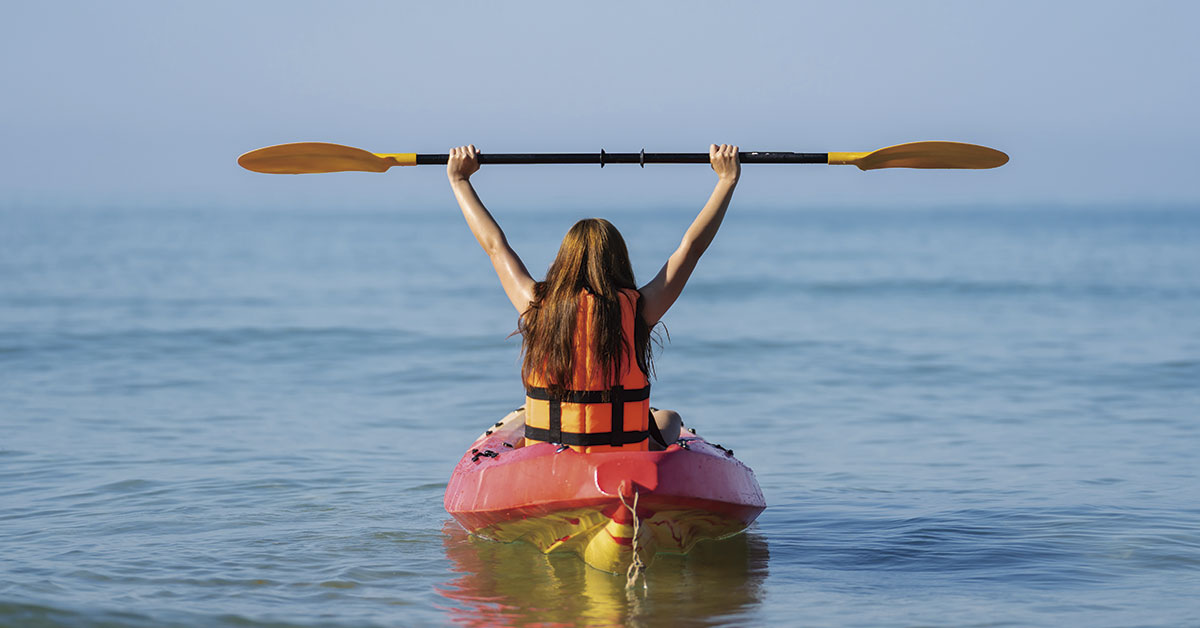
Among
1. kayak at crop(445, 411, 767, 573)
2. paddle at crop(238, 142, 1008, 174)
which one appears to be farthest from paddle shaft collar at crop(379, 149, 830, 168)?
kayak at crop(445, 411, 767, 573)

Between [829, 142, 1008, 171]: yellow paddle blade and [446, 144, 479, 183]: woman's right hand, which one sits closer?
[446, 144, 479, 183]: woman's right hand

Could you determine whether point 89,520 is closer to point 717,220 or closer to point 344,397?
point 717,220

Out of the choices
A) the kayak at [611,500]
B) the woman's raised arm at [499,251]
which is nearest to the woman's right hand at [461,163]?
the woman's raised arm at [499,251]

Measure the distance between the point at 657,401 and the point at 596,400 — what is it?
5548 millimetres

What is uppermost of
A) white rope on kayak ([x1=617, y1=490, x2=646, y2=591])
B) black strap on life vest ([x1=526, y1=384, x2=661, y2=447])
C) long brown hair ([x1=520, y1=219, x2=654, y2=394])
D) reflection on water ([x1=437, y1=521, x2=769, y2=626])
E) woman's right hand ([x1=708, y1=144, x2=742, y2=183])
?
woman's right hand ([x1=708, y1=144, x2=742, y2=183])

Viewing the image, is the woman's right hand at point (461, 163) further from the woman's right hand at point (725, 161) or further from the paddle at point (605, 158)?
the woman's right hand at point (725, 161)

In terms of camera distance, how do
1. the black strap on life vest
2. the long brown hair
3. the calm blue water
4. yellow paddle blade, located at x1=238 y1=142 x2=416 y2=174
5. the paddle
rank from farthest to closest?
yellow paddle blade, located at x1=238 y1=142 x2=416 y2=174
the paddle
the calm blue water
the black strap on life vest
the long brown hair

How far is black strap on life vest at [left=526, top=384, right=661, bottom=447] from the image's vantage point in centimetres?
461

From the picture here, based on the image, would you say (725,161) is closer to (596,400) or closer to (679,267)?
(679,267)

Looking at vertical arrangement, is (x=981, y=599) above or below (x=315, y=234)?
below

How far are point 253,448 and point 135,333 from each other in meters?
7.93

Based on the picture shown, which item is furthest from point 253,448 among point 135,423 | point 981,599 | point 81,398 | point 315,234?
point 315,234

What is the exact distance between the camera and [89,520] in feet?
19.4

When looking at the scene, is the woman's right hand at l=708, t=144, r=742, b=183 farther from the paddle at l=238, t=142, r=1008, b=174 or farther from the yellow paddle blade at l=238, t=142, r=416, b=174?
the yellow paddle blade at l=238, t=142, r=416, b=174
